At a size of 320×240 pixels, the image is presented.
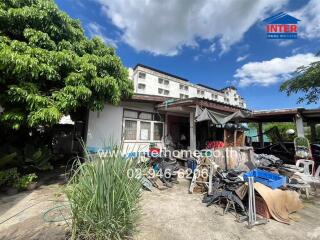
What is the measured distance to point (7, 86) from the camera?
424 centimetres

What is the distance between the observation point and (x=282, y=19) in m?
7.70

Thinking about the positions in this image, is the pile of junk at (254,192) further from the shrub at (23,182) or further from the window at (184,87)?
the window at (184,87)

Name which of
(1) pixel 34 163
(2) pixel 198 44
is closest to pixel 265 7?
(2) pixel 198 44

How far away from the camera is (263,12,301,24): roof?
294 inches

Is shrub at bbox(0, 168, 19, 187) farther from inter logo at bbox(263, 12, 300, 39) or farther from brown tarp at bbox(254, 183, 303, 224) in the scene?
inter logo at bbox(263, 12, 300, 39)

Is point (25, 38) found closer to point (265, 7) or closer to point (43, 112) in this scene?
point (43, 112)

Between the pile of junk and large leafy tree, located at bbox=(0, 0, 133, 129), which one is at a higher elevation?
large leafy tree, located at bbox=(0, 0, 133, 129)

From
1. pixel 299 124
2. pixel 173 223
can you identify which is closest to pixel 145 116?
pixel 173 223

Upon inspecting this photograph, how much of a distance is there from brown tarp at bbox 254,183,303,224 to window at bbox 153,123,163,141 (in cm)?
559

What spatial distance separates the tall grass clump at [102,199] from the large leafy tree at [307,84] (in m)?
11.8

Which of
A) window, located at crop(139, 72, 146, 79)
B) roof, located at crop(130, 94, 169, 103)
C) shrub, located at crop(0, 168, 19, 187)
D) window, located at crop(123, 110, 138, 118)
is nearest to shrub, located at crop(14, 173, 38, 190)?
shrub, located at crop(0, 168, 19, 187)

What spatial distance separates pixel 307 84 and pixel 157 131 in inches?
356

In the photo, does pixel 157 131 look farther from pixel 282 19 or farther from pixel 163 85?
pixel 163 85

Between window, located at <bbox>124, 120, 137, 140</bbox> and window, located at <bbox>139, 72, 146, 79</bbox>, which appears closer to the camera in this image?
window, located at <bbox>124, 120, 137, 140</bbox>
